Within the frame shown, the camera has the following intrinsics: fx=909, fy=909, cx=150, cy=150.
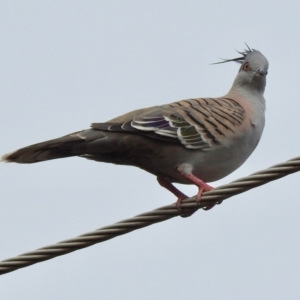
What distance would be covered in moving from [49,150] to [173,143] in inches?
42.6

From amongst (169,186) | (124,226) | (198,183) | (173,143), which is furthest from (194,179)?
(124,226)

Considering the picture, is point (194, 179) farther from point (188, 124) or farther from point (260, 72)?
point (260, 72)

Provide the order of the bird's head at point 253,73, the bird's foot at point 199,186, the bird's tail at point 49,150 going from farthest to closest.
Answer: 1. the bird's head at point 253,73
2. the bird's tail at point 49,150
3. the bird's foot at point 199,186

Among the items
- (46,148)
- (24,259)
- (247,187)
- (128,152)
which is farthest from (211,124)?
(24,259)

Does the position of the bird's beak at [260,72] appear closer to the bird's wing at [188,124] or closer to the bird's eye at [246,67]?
the bird's eye at [246,67]

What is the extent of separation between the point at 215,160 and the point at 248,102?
4.04 feet

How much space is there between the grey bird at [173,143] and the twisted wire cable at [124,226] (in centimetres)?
112

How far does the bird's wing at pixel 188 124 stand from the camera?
7.72m

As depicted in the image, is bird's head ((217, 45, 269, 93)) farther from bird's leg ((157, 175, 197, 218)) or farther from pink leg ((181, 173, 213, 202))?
pink leg ((181, 173, 213, 202))

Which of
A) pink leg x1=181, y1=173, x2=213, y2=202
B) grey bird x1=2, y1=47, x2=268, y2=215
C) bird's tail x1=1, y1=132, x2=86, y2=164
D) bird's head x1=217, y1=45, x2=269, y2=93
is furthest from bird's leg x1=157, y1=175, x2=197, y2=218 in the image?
bird's head x1=217, y1=45, x2=269, y2=93

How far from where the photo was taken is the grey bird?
25.1 ft

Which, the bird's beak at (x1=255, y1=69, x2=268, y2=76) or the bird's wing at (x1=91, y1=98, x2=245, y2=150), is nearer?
the bird's wing at (x1=91, y1=98, x2=245, y2=150)

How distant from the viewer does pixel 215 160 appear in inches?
316

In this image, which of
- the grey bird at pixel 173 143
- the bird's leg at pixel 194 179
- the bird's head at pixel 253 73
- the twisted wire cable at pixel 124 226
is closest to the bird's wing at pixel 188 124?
the grey bird at pixel 173 143
